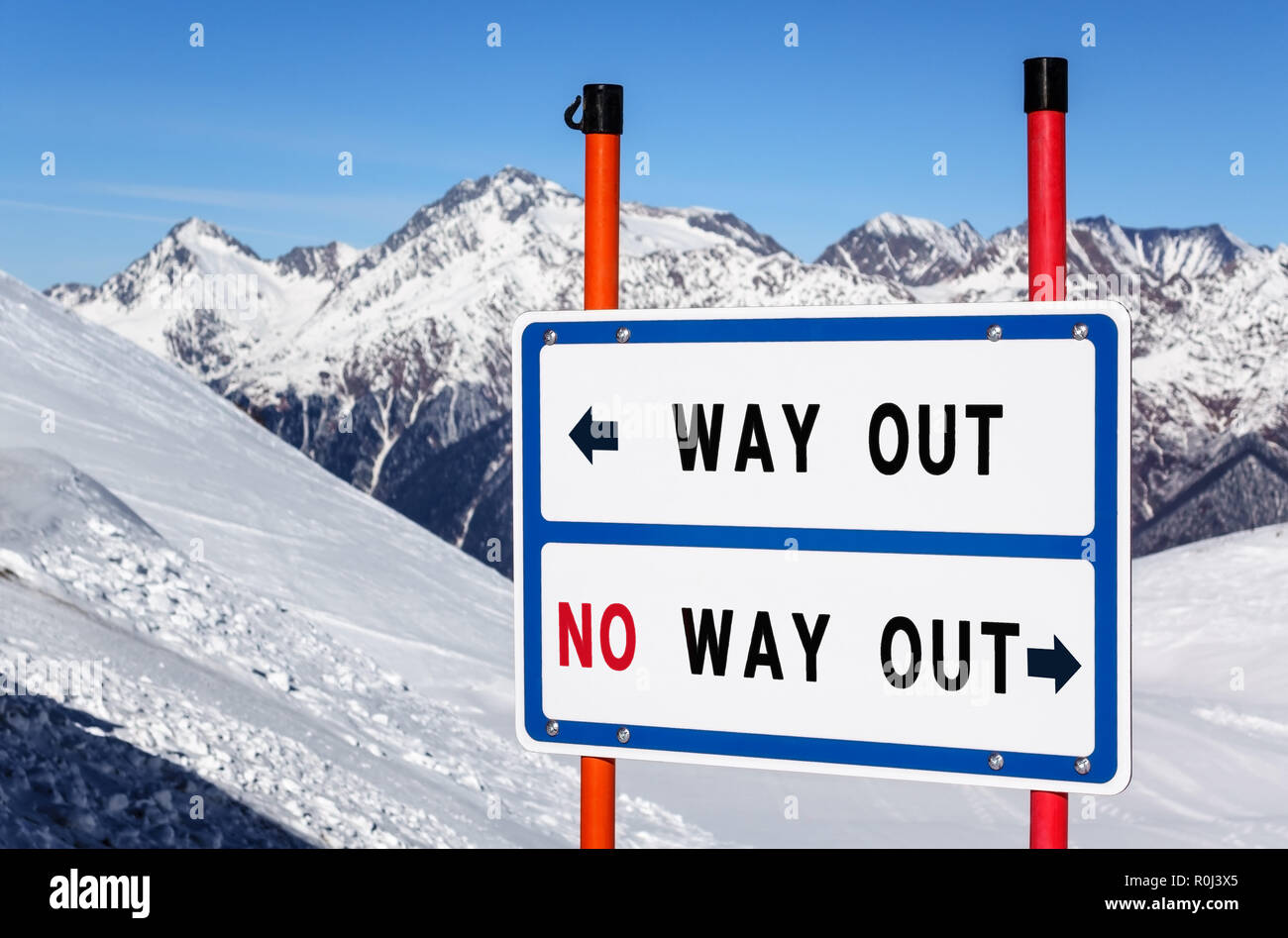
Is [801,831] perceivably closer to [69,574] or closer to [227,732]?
[227,732]

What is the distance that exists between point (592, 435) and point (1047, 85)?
126 centimetres

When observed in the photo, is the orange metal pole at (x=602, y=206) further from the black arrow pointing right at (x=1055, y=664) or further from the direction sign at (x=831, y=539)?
the black arrow pointing right at (x=1055, y=664)

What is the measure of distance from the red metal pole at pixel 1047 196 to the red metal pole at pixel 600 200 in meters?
0.91

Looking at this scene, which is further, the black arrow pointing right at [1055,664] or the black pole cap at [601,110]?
the black pole cap at [601,110]

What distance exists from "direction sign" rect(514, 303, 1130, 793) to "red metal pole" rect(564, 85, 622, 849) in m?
0.11

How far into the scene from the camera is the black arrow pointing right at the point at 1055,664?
2.53 metres

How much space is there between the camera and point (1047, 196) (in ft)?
8.02

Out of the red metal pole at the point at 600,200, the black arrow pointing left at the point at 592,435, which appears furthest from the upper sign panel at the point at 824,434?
the red metal pole at the point at 600,200

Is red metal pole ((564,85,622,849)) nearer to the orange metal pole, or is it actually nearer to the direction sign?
the orange metal pole

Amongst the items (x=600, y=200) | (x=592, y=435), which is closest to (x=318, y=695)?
(x=592, y=435)

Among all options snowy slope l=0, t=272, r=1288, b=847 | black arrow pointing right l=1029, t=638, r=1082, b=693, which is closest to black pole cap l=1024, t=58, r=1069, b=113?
black arrow pointing right l=1029, t=638, r=1082, b=693

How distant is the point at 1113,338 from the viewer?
251cm
